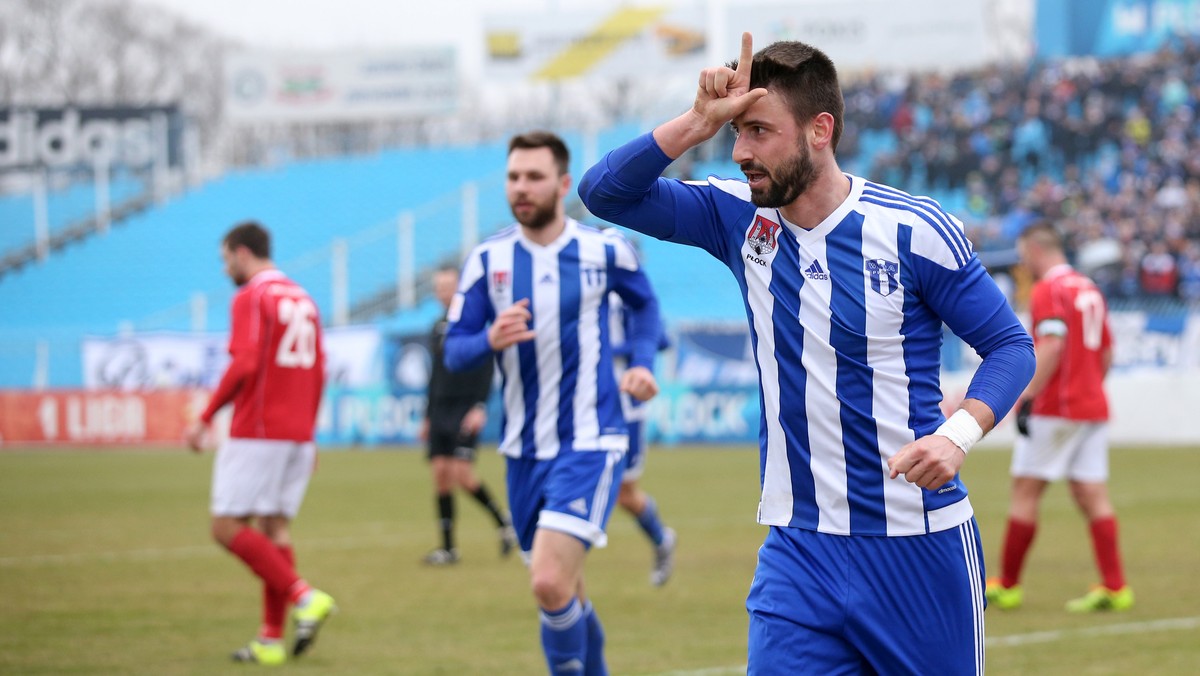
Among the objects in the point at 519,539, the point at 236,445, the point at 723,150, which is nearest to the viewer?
the point at 519,539

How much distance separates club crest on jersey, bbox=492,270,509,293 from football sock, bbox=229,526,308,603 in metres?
2.27

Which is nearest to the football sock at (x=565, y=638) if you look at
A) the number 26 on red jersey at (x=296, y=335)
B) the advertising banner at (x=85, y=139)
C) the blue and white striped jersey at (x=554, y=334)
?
the blue and white striped jersey at (x=554, y=334)

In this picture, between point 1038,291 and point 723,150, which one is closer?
point 1038,291

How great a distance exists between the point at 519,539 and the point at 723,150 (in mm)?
32672

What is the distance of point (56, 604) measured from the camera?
10.1 meters

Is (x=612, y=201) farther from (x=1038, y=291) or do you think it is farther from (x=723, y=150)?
(x=723, y=150)

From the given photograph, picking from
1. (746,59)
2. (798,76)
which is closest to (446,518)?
(798,76)

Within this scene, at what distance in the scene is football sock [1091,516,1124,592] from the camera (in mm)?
9461

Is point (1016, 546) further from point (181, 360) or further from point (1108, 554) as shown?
point (181, 360)

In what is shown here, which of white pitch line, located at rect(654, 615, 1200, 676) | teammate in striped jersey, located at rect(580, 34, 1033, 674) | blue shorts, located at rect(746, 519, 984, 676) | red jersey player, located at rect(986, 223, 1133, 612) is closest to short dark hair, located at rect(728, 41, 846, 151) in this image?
teammate in striped jersey, located at rect(580, 34, 1033, 674)

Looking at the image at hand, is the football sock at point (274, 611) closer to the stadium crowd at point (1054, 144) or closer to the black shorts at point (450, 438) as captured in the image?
the black shorts at point (450, 438)

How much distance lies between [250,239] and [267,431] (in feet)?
3.61

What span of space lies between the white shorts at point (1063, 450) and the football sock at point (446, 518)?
4.83 meters

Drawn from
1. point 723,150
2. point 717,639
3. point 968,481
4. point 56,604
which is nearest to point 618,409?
point 717,639
